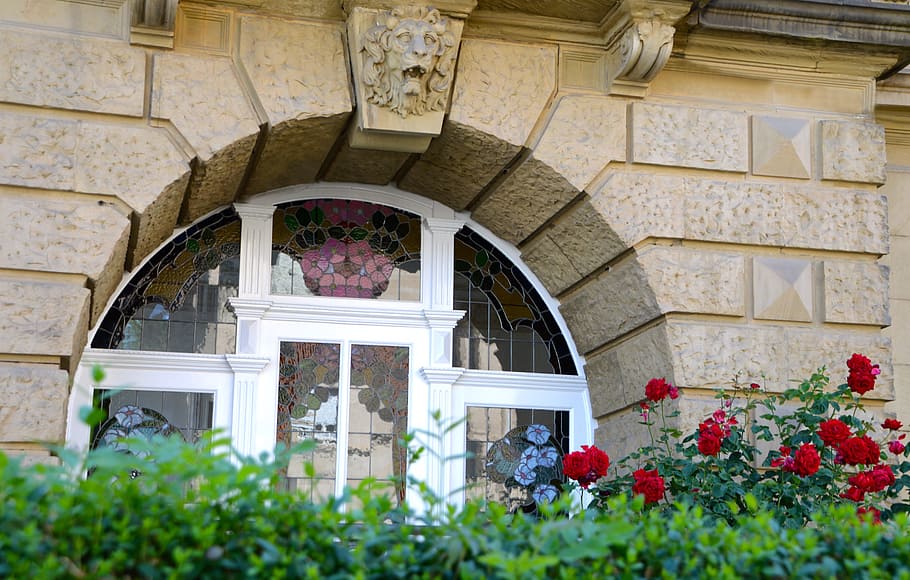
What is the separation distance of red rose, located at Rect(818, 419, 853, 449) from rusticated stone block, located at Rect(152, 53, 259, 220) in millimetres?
2648

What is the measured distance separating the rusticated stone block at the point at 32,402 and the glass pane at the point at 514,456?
6.79ft

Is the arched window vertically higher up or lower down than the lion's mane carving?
lower down

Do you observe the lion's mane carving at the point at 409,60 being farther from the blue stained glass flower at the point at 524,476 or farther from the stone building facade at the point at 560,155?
the blue stained glass flower at the point at 524,476

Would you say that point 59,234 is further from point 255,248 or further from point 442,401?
point 442,401

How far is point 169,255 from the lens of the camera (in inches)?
229

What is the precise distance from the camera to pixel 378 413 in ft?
19.3

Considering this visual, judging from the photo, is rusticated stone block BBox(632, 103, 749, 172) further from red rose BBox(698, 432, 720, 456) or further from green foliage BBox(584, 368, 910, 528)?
red rose BBox(698, 432, 720, 456)

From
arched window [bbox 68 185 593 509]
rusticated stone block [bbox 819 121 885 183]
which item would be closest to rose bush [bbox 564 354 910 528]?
arched window [bbox 68 185 593 509]

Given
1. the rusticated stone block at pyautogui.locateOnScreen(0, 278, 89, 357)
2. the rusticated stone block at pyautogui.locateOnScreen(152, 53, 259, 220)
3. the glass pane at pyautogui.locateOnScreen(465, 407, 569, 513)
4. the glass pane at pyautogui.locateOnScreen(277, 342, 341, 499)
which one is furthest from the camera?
the glass pane at pyautogui.locateOnScreen(465, 407, 569, 513)

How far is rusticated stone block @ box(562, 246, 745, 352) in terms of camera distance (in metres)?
5.52

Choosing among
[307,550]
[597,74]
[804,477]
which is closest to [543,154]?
[597,74]

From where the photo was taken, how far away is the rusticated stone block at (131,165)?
4949 mm

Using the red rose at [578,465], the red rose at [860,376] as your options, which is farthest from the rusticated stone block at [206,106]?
the red rose at [860,376]

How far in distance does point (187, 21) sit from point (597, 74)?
1.90m
